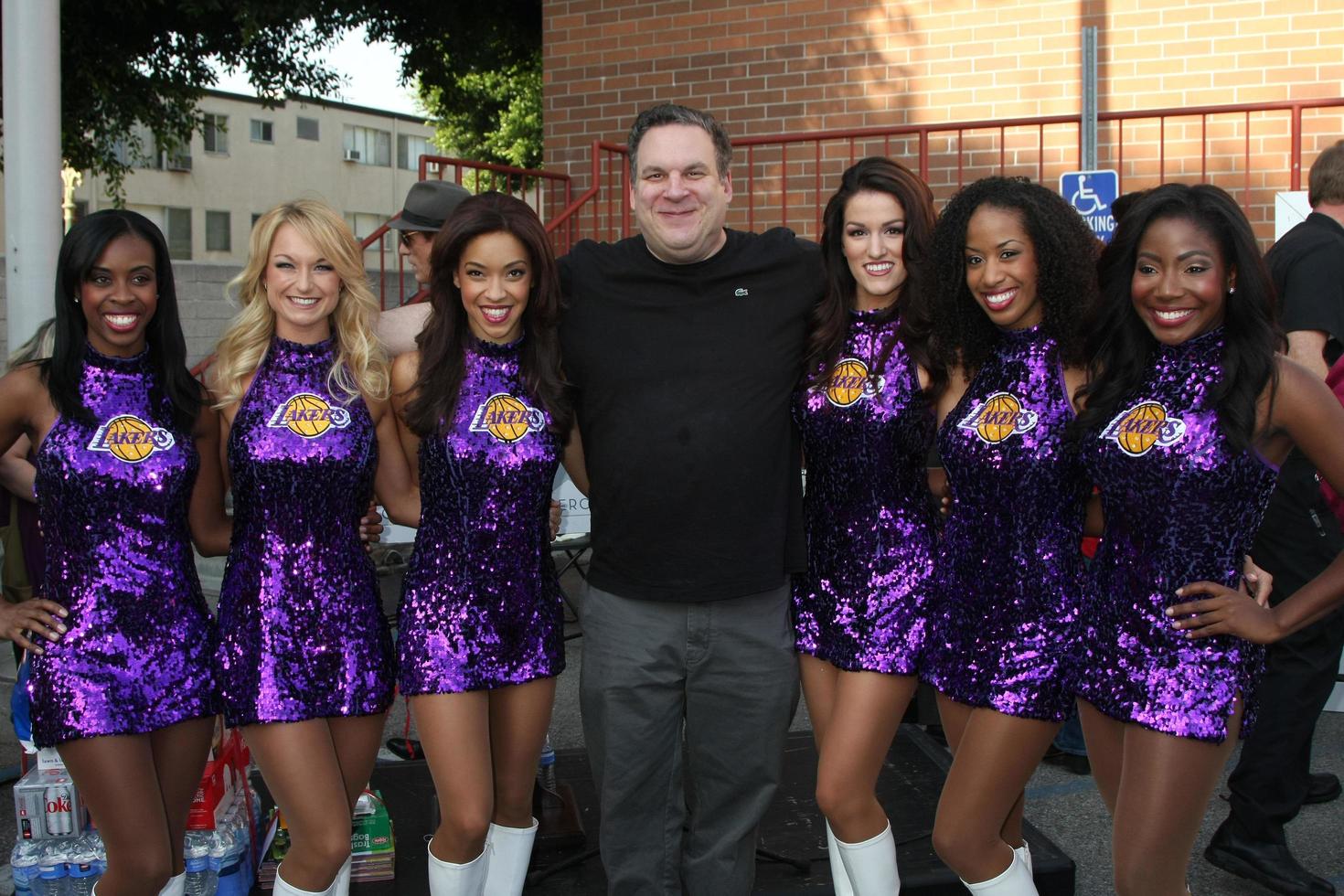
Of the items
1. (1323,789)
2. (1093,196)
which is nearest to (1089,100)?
(1093,196)

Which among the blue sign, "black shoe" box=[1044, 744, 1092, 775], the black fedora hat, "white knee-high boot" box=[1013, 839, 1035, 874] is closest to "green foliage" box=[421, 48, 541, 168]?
the blue sign

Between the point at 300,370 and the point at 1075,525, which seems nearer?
the point at 1075,525

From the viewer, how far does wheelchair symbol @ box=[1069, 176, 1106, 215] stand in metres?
6.01

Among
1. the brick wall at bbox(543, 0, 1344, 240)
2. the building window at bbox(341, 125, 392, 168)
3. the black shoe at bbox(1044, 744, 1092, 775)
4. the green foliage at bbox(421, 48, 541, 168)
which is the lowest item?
the black shoe at bbox(1044, 744, 1092, 775)

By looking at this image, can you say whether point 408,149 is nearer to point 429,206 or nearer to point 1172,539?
point 429,206

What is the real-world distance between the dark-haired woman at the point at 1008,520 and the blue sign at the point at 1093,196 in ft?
9.98

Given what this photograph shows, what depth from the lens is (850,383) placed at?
327 centimetres

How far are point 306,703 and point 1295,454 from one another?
3209 millimetres

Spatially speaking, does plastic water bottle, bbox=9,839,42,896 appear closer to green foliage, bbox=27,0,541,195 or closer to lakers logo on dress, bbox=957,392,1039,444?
lakers logo on dress, bbox=957,392,1039,444

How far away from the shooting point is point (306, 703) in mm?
3129

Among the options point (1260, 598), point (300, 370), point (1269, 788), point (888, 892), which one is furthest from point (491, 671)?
point (1269, 788)

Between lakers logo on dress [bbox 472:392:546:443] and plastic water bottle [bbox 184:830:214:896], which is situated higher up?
lakers logo on dress [bbox 472:392:546:443]

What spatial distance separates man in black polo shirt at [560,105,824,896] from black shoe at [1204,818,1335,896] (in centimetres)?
166

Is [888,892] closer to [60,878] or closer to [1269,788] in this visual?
[1269,788]
